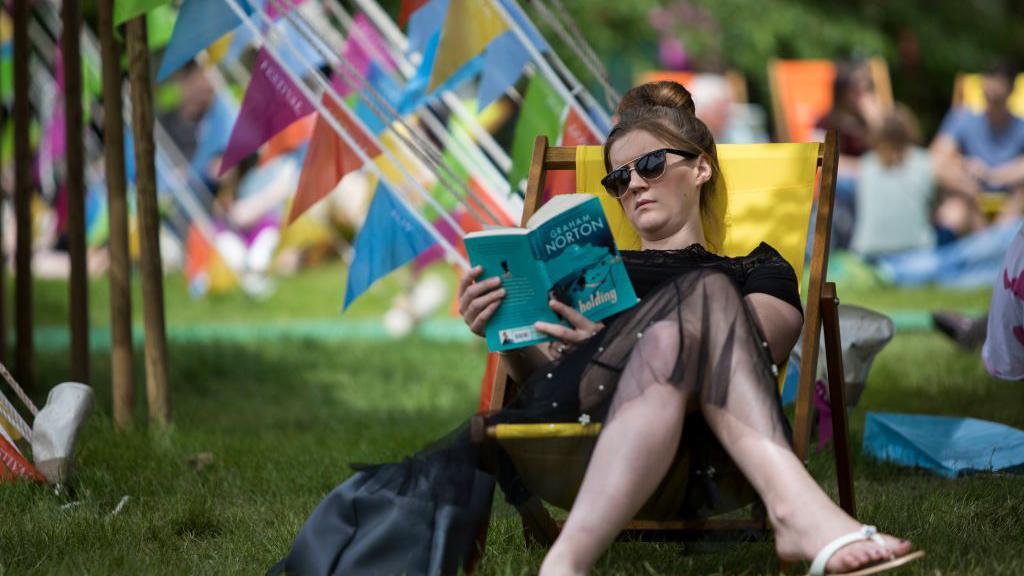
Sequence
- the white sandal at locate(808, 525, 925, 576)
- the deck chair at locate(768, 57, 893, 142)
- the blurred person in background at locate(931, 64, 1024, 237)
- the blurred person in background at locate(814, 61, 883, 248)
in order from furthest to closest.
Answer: the deck chair at locate(768, 57, 893, 142) → the blurred person in background at locate(814, 61, 883, 248) → the blurred person in background at locate(931, 64, 1024, 237) → the white sandal at locate(808, 525, 925, 576)

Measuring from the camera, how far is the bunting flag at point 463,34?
4656mm

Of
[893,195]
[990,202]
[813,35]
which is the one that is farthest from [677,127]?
[813,35]

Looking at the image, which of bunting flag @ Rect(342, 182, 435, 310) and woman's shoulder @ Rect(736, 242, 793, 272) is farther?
bunting flag @ Rect(342, 182, 435, 310)

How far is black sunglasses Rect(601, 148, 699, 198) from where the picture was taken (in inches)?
125

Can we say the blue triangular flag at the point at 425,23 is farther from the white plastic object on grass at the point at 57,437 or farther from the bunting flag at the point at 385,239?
the white plastic object on grass at the point at 57,437

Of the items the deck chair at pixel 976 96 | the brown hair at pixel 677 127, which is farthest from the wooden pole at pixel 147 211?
the deck chair at pixel 976 96

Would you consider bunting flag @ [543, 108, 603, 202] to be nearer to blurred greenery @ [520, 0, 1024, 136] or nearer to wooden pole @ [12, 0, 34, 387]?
wooden pole @ [12, 0, 34, 387]

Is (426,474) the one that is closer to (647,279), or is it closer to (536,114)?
(647,279)

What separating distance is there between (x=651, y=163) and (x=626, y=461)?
0.88 metres

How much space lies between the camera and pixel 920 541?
9.87ft

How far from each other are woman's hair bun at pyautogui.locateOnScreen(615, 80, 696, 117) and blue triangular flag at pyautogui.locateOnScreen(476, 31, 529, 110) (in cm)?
155

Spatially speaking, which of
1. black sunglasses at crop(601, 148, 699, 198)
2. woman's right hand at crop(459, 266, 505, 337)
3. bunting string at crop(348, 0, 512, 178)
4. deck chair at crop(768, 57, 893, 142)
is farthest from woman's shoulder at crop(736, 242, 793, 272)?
deck chair at crop(768, 57, 893, 142)

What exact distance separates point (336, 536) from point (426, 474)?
22cm

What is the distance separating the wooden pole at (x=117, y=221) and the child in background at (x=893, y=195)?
7.73 meters
